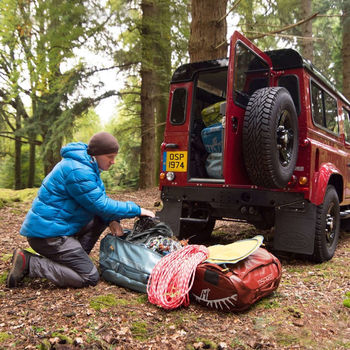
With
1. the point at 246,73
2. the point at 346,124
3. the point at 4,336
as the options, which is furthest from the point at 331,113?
the point at 4,336

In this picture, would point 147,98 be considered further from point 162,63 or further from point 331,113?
point 331,113

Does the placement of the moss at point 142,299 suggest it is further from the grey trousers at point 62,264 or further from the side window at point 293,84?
the side window at point 293,84

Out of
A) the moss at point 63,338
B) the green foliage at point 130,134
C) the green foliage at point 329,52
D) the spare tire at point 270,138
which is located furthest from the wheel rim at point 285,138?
the green foliage at point 329,52

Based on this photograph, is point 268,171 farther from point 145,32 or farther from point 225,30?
point 145,32

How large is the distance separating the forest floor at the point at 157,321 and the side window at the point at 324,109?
7.14ft

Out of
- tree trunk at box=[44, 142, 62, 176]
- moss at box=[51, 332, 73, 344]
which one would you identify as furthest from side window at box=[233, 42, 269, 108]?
tree trunk at box=[44, 142, 62, 176]

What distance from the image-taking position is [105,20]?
988 cm

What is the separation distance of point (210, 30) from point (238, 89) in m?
2.59

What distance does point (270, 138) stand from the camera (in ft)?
11.4

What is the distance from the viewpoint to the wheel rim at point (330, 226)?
4.32 meters

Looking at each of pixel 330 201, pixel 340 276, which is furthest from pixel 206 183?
pixel 340 276

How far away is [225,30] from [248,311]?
5049 mm

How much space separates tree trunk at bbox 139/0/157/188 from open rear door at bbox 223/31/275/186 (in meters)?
6.77

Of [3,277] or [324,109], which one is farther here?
[324,109]
